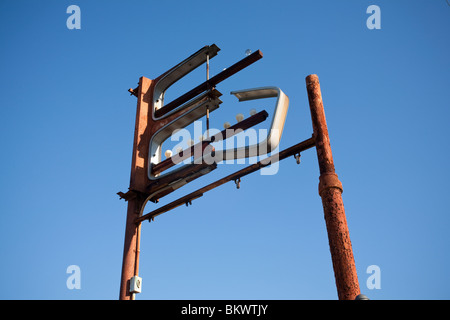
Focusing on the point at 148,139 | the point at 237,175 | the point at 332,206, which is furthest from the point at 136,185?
the point at 332,206

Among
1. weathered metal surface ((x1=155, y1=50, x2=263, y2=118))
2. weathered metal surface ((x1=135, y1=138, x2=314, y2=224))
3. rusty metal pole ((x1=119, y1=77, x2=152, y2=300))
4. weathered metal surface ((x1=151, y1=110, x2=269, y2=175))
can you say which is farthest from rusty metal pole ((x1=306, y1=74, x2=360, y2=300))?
rusty metal pole ((x1=119, y1=77, x2=152, y2=300))

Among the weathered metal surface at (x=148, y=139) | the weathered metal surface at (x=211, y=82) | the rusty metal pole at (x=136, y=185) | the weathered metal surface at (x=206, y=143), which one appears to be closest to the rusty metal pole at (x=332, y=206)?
the weathered metal surface at (x=206, y=143)

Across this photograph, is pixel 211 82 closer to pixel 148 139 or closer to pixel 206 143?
pixel 206 143

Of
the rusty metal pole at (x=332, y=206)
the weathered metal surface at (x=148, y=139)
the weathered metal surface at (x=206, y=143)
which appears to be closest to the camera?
the rusty metal pole at (x=332, y=206)

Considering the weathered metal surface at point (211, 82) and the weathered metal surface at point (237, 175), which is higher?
the weathered metal surface at point (211, 82)

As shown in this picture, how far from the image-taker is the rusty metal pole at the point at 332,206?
15.7 feet

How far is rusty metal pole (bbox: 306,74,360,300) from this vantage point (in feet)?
15.7

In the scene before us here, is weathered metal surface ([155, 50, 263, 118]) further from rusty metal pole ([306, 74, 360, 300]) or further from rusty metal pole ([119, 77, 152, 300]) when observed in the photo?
rusty metal pole ([306, 74, 360, 300])

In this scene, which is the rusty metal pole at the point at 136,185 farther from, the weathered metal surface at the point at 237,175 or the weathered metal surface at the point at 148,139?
the weathered metal surface at the point at 237,175

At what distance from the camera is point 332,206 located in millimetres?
5328

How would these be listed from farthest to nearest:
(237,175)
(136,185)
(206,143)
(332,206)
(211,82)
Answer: (211,82) < (136,185) < (206,143) < (237,175) < (332,206)
